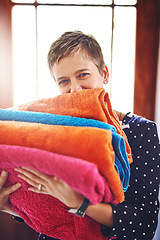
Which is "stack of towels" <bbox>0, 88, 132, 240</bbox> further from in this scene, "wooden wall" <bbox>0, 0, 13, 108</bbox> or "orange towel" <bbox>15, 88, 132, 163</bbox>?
"wooden wall" <bbox>0, 0, 13, 108</bbox>

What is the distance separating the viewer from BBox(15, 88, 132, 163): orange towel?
1.29 ft

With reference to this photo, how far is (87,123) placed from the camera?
0.37 m

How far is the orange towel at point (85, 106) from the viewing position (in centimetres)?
39

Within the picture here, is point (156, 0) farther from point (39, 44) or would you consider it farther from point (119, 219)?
point (119, 219)

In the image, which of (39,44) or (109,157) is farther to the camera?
(39,44)

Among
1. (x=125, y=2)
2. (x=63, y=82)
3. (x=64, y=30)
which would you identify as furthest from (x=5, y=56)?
(x=125, y=2)

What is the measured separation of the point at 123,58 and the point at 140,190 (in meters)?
0.69

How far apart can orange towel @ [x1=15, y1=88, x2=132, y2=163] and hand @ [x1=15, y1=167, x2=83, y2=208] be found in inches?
5.6

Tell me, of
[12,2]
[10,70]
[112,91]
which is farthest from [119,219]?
[12,2]

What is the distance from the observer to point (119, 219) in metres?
0.47

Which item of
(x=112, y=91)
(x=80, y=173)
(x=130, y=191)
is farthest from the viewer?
(x=112, y=91)

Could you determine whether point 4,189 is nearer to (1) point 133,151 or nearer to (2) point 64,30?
(1) point 133,151

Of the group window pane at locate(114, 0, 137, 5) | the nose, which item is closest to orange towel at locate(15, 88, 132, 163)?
the nose

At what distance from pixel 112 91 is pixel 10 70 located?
56 centimetres
